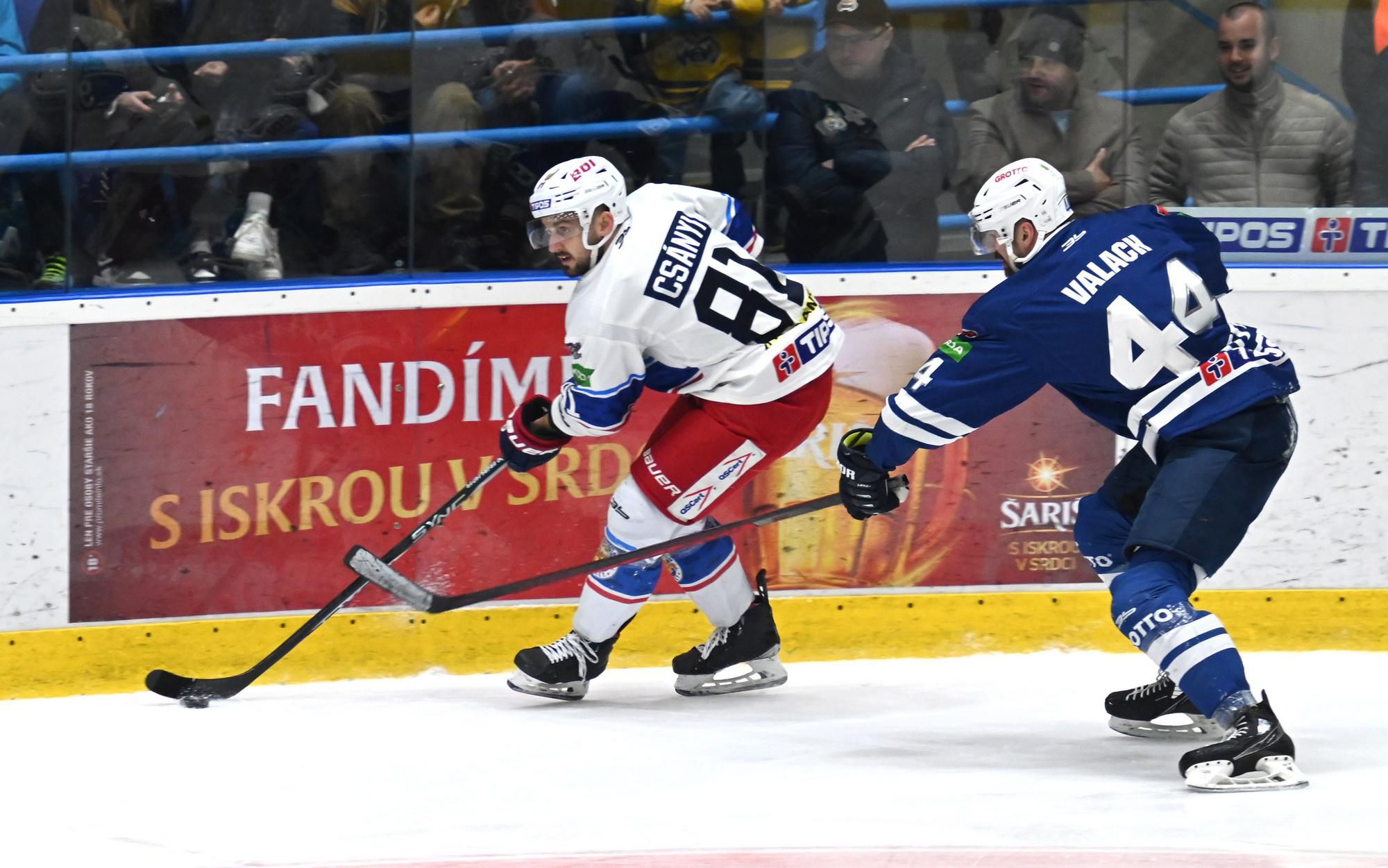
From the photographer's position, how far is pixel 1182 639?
10.3 feet

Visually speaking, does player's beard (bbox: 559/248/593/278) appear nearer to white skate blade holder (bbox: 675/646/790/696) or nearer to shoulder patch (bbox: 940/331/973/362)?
shoulder patch (bbox: 940/331/973/362)

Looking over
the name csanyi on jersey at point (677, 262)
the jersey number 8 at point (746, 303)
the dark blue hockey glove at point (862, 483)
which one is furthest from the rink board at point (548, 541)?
the dark blue hockey glove at point (862, 483)

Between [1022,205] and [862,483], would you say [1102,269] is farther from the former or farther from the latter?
[862,483]

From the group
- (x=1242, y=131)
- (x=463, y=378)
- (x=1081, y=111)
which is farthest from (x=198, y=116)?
(x=1242, y=131)

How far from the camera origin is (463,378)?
173 inches

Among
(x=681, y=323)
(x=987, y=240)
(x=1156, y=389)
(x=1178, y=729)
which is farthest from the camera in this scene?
(x=681, y=323)

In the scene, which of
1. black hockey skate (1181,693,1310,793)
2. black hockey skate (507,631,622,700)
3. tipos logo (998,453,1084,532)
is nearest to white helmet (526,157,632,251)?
black hockey skate (507,631,622,700)

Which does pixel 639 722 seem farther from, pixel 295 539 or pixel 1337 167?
pixel 1337 167

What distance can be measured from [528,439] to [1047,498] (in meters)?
1.49

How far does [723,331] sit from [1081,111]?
4.41 feet

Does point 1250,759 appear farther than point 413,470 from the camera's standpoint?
No

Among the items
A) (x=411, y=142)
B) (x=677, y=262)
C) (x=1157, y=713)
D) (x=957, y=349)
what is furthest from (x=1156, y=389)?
(x=411, y=142)

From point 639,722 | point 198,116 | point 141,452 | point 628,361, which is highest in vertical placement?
point 198,116

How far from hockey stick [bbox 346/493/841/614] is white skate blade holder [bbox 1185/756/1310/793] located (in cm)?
111
